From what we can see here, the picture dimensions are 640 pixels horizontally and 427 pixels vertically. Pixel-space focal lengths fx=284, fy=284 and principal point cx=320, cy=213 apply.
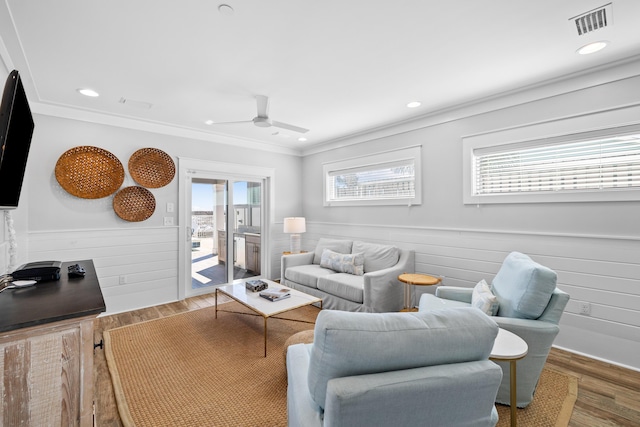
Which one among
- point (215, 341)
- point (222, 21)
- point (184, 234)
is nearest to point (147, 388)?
point (215, 341)

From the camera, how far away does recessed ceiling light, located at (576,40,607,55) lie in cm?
216

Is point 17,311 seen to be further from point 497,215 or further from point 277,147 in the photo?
point 277,147

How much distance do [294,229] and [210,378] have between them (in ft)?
9.51

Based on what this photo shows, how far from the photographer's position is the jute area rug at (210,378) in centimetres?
186

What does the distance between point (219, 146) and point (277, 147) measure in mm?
1118

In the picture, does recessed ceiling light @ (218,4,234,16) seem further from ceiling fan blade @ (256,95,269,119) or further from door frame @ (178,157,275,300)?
door frame @ (178,157,275,300)

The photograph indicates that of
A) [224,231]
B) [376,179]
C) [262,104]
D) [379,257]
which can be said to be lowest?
[379,257]

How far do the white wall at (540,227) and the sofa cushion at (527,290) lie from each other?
92 cm

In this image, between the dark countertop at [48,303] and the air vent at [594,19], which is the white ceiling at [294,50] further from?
the dark countertop at [48,303]

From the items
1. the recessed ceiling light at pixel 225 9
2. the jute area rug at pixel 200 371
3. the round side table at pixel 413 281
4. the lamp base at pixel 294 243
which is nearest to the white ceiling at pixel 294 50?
the recessed ceiling light at pixel 225 9

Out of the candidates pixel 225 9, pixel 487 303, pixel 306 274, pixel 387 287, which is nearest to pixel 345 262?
pixel 306 274

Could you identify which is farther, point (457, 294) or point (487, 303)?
point (457, 294)

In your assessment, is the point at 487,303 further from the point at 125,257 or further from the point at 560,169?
the point at 125,257

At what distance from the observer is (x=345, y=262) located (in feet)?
12.9
